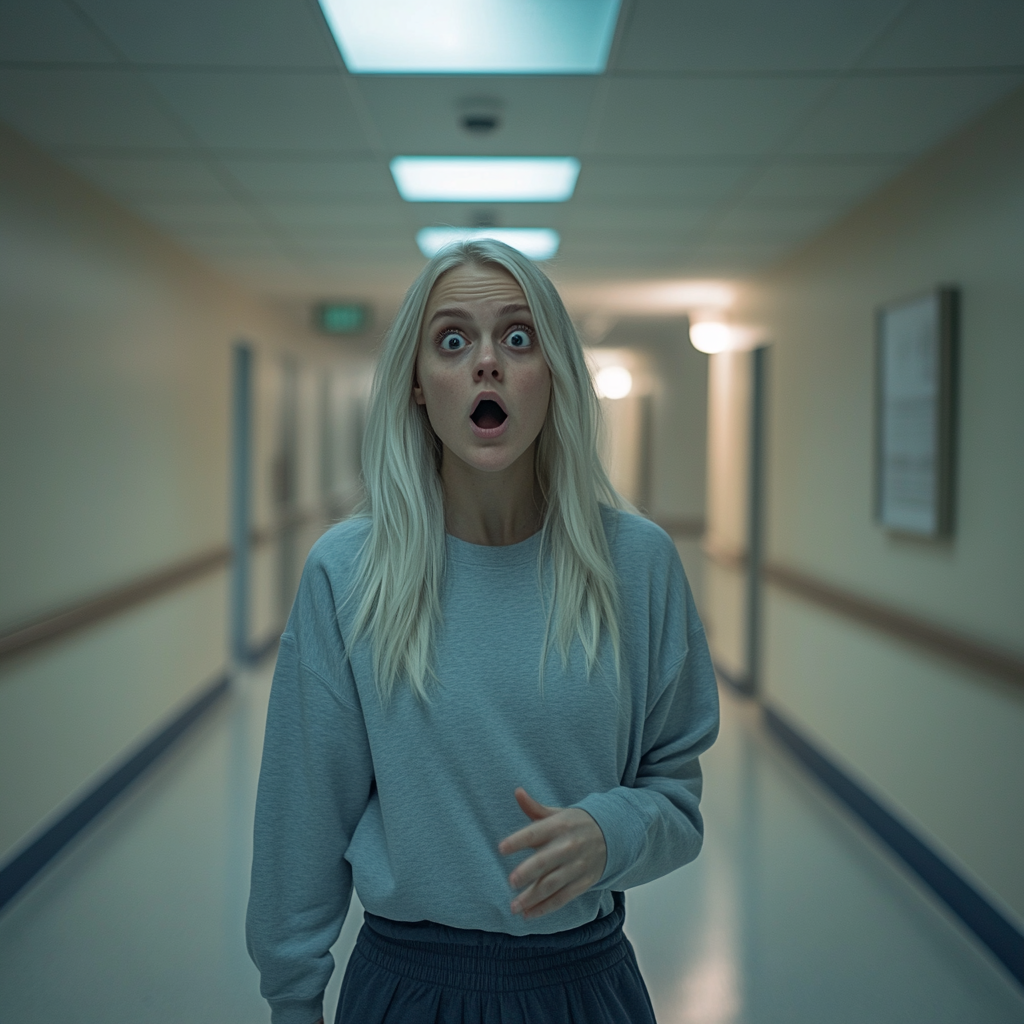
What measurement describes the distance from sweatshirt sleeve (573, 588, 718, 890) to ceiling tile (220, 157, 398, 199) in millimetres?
3127

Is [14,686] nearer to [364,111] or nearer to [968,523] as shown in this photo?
[364,111]

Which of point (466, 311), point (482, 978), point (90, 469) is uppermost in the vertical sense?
point (466, 311)

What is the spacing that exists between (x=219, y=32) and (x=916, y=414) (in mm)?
2838

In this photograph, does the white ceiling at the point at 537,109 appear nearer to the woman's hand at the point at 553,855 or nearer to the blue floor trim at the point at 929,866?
the woman's hand at the point at 553,855

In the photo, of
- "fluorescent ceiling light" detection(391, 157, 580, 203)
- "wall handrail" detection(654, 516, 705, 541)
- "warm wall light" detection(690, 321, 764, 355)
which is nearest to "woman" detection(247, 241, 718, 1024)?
"fluorescent ceiling light" detection(391, 157, 580, 203)

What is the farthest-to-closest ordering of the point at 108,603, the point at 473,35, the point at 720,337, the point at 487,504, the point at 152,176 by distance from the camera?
the point at 720,337 → the point at 108,603 → the point at 152,176 → the point at 473,35 → the point at 487,504

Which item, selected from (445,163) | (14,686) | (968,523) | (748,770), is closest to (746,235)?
(445,163)

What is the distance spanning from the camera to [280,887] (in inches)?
47.1

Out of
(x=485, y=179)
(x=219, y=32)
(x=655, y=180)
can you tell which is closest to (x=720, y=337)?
(x=655, y=180)

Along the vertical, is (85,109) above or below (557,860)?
above

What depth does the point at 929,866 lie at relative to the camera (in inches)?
143

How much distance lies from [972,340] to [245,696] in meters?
4.96

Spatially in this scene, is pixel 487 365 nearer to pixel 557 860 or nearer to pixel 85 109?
pixel 557 860

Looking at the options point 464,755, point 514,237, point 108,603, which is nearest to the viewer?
point 464,755
